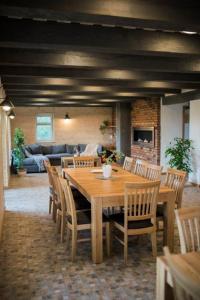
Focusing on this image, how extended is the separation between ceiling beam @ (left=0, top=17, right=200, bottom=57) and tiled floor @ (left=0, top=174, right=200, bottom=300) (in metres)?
2.27

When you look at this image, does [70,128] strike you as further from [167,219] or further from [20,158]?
[167,219]

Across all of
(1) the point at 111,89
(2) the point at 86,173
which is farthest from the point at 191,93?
(2) the point at 86,173

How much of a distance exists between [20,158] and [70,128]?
11.9ft

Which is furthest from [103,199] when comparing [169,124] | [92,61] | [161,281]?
[169,124]

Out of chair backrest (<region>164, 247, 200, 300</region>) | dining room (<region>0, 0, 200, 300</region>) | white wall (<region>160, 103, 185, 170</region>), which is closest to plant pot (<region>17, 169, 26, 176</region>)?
dining room (<region>0, 0, 200, 300</region>)

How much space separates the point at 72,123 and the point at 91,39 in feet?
30.9

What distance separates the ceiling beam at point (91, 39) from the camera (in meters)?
2.75

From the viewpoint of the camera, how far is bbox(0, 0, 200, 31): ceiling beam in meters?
2.12

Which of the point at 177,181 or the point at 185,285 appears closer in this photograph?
the point at 185,285

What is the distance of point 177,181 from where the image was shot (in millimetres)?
4000

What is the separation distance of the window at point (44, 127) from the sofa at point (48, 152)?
58 centimetres

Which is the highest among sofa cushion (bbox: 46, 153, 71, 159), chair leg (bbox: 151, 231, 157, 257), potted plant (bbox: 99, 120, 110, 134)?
potted plant (bbox: 99, 120, 110, 134)

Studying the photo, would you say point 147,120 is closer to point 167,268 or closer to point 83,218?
point 83,218

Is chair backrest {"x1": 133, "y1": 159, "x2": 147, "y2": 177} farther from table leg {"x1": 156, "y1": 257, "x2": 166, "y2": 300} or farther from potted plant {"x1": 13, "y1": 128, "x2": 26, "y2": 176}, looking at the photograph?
potted plant {"x1": 13, "y1": 128, "x2": 26, "y2": 176}
